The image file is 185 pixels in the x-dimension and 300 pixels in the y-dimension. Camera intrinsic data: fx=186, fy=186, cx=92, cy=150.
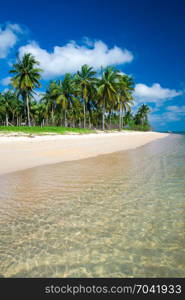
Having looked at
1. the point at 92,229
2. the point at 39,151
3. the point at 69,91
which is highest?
the point at 69,91

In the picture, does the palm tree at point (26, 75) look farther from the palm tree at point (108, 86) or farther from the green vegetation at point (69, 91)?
the palm tree at point (108, 86)

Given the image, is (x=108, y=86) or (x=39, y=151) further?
(x=108, y=86)

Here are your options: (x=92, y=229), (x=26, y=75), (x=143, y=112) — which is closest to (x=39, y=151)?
(x=92, y=229)

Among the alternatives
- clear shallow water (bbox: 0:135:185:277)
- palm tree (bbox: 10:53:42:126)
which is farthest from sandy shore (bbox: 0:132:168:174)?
palm tree (bbox: 10:53:42:126)

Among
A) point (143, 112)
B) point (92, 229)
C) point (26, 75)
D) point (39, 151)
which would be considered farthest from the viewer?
point (143, 112)

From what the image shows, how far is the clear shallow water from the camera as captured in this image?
1817 millimetres

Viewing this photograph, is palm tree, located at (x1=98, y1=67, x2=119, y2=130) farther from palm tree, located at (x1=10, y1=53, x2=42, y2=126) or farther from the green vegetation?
palm tree, located at (x1=10, y1=53, x2=42, y2=126)

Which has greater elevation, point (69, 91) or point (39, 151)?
point (69, 91)

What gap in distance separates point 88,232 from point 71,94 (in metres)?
39.6

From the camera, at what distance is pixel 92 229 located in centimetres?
245

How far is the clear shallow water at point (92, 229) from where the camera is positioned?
5.96 feet

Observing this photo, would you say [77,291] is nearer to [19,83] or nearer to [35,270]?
[35,270]

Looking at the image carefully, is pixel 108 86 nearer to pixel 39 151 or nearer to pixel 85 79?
pixel 85 79

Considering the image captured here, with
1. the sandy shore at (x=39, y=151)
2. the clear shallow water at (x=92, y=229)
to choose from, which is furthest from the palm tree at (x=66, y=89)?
the clear shallow water at (x=92, y=229)
